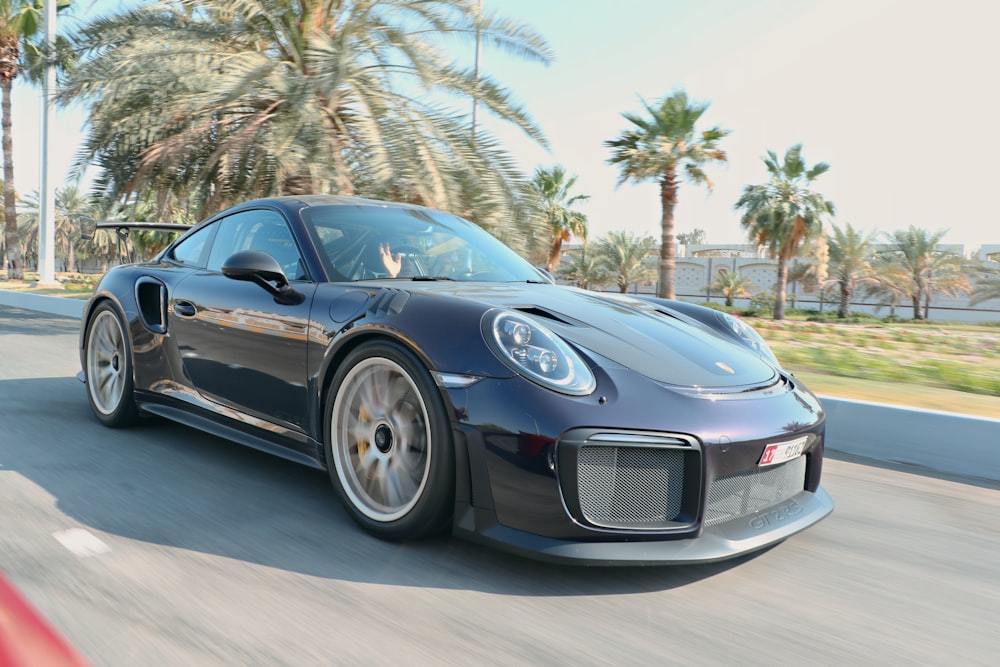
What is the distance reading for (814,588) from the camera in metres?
2.87

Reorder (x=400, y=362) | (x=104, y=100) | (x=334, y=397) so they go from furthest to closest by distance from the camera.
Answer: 1. (x=104, y=100)
2. (x=334, y=397)
3. (x=400, y=362)

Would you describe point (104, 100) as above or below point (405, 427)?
above

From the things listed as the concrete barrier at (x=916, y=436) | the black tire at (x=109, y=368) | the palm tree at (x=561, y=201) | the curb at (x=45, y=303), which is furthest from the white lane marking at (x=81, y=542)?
the palm tree at (x=561, y=201)

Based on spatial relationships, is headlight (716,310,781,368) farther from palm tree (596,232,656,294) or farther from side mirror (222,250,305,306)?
palm tree (596,232,656,294)

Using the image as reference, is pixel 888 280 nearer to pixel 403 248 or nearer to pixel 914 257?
pixel 914 257

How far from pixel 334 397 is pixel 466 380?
2.28 ft

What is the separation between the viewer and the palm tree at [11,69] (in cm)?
2692

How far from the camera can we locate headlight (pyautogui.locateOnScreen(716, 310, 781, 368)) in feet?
12.3

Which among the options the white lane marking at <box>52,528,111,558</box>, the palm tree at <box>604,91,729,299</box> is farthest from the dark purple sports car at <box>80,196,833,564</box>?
the palm tree at <box>604,91,729,299</box>

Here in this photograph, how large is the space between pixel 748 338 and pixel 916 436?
1.79 m

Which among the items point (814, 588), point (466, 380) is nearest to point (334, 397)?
point (466, 380)

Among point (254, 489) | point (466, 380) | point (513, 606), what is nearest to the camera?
point (513, 606)

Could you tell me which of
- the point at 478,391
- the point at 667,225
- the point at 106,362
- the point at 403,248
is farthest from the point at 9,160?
the point at 478,391

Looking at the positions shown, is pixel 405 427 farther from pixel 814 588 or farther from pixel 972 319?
pixel 972 319
